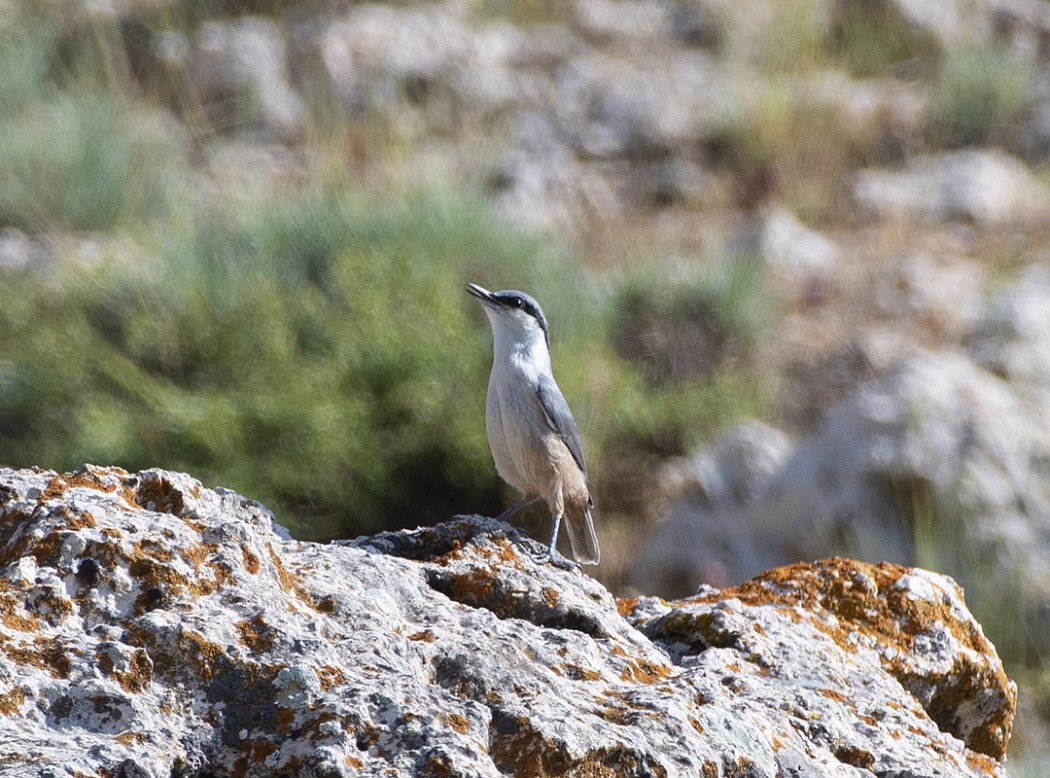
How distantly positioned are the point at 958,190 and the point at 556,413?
8073mm

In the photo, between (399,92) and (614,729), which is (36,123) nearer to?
(399,92)

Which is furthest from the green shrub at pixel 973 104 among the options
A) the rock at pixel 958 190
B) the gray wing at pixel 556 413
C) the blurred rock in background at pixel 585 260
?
the gray wing at pixel 556 413

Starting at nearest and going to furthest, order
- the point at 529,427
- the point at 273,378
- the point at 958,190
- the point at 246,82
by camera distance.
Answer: the point at 529,427 < the point at 273,378 < the point at 958,190 < the point at 246,82

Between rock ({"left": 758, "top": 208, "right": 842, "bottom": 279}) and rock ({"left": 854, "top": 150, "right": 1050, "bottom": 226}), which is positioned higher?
rock ({"left": 854, "top": 150, "right": 1050, "bottom": 226})

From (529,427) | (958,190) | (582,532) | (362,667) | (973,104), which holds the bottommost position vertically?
(958,190)

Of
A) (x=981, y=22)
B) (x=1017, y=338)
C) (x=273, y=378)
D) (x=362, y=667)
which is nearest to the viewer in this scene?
(x=362, y=667)

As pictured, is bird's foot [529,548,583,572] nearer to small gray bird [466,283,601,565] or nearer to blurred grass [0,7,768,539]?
small gray bird [466,283,601,565]

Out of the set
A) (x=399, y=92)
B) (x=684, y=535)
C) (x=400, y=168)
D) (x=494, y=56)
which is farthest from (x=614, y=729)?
(x=494, y=56)

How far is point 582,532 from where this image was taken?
211 inches

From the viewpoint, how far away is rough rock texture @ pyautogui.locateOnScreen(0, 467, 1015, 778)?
2.26 m

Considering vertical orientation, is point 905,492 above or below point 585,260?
above

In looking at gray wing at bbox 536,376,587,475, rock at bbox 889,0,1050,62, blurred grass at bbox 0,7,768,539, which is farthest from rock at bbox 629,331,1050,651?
rock at bbox 889,0,1050,62

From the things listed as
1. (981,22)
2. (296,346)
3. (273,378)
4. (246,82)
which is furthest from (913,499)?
(981,22)

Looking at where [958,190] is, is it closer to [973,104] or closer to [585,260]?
[973,104]
